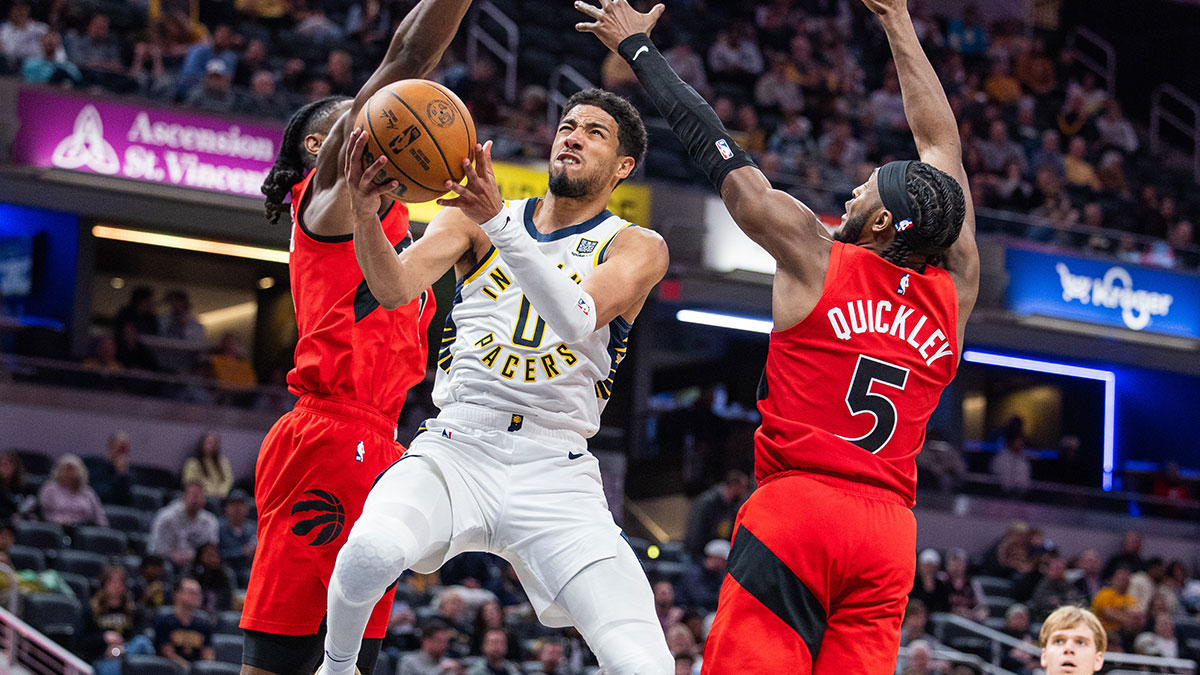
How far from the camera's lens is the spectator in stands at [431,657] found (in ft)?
38.8

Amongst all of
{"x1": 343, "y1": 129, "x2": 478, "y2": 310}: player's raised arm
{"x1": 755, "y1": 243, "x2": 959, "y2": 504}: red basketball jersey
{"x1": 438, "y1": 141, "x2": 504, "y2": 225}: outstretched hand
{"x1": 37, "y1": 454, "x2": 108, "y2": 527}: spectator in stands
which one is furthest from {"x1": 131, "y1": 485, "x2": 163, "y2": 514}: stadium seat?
{"x1": 755, "y1": 243, "x2": 959, "y2": 504}: red basketball jersey

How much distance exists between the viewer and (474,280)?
5.36 m

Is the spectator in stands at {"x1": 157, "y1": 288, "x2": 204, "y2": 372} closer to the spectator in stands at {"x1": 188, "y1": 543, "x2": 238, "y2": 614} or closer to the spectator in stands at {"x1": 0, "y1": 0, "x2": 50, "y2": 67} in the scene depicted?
the spectator in stands at {"x1": 0, "y1": 0, "x2": 50, "y2": 67}

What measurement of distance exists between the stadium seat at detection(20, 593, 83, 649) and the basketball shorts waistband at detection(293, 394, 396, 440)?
279 inches

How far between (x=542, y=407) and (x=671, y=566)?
11127 millimetres

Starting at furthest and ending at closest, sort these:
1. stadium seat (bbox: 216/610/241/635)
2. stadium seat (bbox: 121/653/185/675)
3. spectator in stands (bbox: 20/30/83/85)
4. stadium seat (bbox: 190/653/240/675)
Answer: spectator in stands (bbox: 20/30/83/85) < stadium seat (bbox: 216/610/241/635) < stadium seat (bbox: 190/653/240/675) < stadium seat (bbox: 121/653/185/675)

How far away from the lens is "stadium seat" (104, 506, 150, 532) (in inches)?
563

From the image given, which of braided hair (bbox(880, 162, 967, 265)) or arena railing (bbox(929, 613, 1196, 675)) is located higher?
braided hair (bbox(880, 162, 967, 265))

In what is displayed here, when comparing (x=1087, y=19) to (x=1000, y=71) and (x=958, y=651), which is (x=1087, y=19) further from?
(x=958, y=651)

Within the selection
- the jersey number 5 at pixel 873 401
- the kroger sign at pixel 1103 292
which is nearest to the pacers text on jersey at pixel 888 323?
the jersey number 5 at pixel 873 401

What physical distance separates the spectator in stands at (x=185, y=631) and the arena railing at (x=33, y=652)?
75 cm

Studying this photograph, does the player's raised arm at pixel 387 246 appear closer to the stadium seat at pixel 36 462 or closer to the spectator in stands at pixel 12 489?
the spectator in stands at pixel 12 489

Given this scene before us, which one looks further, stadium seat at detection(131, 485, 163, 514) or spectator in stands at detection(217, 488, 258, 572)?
stadium seat at detection(131, 485, 163, 514)

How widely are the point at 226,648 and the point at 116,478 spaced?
13.2 ft
